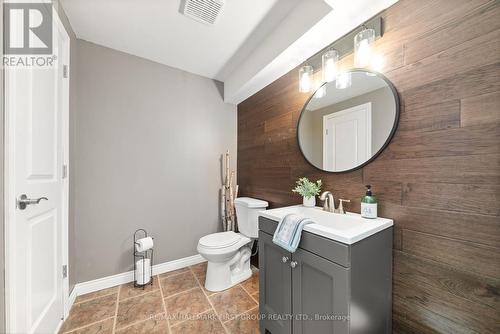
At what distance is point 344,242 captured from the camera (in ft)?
2.90

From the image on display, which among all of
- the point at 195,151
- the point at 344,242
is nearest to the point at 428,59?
the point at 344,242

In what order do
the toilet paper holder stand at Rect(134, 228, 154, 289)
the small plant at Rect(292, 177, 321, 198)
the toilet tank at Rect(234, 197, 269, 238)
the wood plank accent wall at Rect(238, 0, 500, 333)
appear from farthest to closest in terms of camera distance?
1. the toilet tank at Rect(234, 197, 269, 238)
2. the toilet paper holder stand at Rect(134, 228, 154, 289)
3. the small plant at Rect(292, 177, 321, 198)
4. the wood plank accent wall at Rect(238, 0, 500, 333)

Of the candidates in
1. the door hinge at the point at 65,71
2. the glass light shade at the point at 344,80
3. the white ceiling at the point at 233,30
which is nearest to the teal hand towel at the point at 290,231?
the glass light shade at the point at 344,80

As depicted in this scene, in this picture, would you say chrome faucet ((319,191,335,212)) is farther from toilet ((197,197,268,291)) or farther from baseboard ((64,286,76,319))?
baseboard ((64,286,76,319))

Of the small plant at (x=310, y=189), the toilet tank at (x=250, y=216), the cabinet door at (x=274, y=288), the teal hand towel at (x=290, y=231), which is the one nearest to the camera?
the teal hand towel at (x=290, y=231)

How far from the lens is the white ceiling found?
128 cm

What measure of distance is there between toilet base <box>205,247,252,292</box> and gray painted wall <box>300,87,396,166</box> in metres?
1.25

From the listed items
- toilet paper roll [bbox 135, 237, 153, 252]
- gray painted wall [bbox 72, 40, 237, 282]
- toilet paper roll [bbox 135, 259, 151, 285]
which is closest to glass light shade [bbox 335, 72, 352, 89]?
gray painted wall [bbox 72, 40, 237, 282]

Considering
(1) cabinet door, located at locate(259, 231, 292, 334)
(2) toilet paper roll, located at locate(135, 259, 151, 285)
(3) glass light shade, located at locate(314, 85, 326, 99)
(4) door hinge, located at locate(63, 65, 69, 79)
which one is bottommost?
(2) toilet paper roll, located at locate(135, 259, 151, 285)

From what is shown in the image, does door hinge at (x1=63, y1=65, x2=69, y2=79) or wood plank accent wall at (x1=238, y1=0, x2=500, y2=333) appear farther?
door hinge at (x1=63, y1=65, x2=69, y2=79)

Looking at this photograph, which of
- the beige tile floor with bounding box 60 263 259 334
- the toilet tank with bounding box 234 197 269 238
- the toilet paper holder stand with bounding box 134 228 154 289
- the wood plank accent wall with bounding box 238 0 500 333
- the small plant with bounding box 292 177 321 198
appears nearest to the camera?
the wood plank accent wall with bounding box 238 0 500 333

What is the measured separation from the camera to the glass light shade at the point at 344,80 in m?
1.36

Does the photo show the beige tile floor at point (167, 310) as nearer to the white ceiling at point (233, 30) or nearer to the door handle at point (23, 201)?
the door handle at point (23, 201)

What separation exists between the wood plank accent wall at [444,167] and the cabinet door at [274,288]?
A: 0.63 meters
